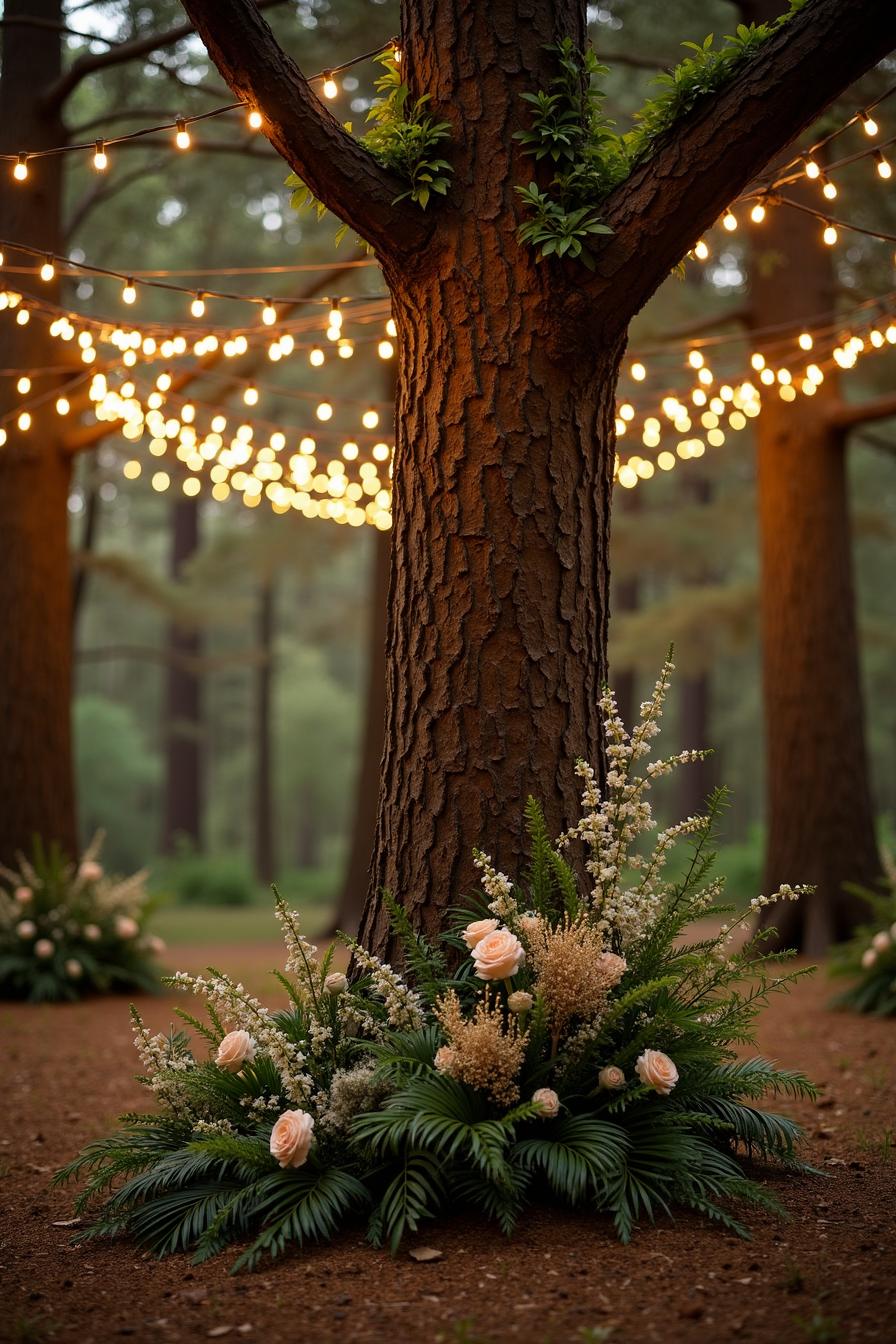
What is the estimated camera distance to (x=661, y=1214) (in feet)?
10.2

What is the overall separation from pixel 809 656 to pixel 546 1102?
6651 mm

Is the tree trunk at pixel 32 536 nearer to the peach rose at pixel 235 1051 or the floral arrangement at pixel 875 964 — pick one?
the floral arrangement at pixel 875 964

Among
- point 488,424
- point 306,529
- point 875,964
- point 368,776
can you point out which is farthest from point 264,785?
point 488,424

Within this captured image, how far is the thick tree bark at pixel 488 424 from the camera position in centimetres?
358

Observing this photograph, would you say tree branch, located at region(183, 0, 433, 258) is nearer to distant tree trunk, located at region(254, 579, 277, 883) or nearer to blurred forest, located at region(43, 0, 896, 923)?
blurred forest, located at region(43, 0, 896, 923)

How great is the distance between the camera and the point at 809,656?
8.99 metres

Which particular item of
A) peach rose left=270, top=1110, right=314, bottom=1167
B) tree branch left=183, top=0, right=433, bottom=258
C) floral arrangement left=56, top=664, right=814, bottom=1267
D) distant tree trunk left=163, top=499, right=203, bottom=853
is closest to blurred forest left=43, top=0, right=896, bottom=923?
distant tree trunk left=163, top=499, right=203, bottom=853

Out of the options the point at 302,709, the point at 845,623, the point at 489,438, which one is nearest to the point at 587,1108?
the point at 489,438

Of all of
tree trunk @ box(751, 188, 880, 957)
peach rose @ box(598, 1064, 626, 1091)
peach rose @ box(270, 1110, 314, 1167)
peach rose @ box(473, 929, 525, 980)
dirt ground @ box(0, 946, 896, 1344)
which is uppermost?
tree trunk @ box(751, 188, 880, 957)

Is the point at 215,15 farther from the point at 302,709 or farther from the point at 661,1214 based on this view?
the point at 302,709

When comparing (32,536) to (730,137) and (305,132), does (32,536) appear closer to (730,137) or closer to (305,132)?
(305,132)

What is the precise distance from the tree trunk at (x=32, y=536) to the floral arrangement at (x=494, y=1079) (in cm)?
550

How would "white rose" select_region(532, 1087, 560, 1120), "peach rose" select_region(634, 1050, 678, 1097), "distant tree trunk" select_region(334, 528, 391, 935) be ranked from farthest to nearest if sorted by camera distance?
"distant tree trunk" select_region(334, 528, 391, 935) < "peach rose" select_region(634, 1050, 678, 1097) < "white rose" select_region(532, 1087, 560, 1120)

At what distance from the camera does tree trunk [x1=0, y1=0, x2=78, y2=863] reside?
8695mm
